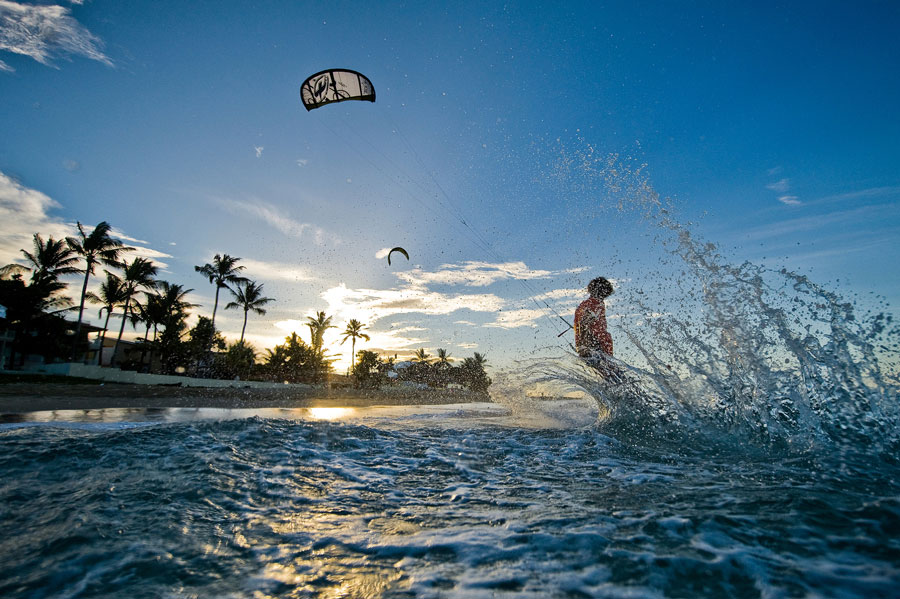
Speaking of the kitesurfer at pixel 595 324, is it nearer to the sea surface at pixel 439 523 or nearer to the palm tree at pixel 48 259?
the sea surface at pixel 439 523

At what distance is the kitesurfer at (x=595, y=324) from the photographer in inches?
281

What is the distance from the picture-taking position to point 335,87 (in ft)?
36.2

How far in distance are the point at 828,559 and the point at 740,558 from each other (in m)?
0.37

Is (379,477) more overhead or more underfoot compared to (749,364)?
more underfoot

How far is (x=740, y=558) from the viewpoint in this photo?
6.61 feet

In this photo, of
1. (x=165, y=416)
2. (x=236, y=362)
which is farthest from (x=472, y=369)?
(x=165, y=416)

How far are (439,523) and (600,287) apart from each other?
18.0 feet

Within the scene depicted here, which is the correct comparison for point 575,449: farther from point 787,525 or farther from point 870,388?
point 870,388

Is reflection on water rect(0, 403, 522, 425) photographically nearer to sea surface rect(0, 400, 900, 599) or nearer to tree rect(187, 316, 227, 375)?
sea surface rect(0, 400, 900, 599)

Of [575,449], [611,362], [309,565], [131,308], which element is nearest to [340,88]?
[611,362]

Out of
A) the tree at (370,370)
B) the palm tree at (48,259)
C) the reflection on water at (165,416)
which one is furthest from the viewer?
the tree at (370,370)

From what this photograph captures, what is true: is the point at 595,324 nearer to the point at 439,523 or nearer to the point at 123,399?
the point at 439,523

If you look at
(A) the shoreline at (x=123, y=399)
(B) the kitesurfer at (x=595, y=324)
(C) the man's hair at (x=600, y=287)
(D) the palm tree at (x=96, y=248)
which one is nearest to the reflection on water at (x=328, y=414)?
(A) the shoreline at (x=123, y=399)

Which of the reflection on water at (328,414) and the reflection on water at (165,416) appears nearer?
the reflection on water at (165,416)
